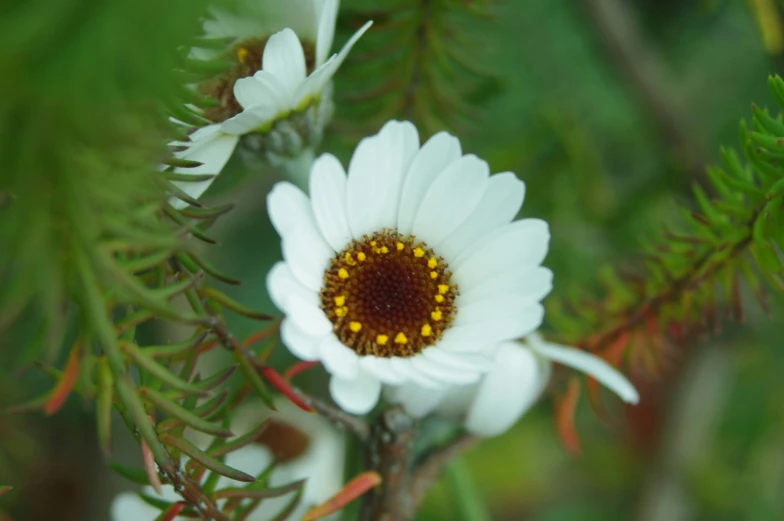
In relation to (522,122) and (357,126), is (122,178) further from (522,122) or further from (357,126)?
(522,122)

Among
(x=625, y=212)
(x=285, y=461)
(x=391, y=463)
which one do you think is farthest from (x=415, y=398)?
(x=625, y=212)

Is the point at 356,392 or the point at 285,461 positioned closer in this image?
the point at 356,392

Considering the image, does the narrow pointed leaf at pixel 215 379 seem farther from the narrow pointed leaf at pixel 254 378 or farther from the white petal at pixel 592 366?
the white petal at pixel 592 366

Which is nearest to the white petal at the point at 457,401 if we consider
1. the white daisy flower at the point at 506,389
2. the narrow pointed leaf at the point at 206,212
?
the white daisy flower at the point at 506,389

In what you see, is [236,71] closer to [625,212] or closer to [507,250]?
[507,250]

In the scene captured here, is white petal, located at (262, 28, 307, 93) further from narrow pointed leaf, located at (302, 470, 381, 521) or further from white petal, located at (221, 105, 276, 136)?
narrow pointed leaf, located at (302, 470, 381, 521)

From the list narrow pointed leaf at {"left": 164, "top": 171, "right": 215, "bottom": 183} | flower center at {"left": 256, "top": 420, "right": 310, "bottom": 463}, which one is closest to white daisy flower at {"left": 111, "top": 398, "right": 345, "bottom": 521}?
flower center at {"left": 256, "top": 420, "right": 310, "bottom": 463}
